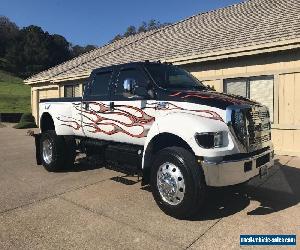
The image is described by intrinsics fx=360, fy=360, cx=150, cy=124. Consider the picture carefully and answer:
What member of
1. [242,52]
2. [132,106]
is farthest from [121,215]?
[242,52]

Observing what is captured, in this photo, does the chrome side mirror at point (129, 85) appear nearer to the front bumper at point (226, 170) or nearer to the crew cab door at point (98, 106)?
the crew cab door at point (98, 106)

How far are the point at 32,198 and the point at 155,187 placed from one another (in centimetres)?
234

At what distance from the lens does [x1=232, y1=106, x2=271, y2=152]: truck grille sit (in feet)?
17.0

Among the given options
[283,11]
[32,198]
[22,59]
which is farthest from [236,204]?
[22,59]

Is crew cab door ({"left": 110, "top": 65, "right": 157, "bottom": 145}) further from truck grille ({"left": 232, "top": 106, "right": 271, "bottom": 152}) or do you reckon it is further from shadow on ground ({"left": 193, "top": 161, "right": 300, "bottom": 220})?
shadow on ground ({"left": 193, "top": 161, "right": 300, "bottom": 220})

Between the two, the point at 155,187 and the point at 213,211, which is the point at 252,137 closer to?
the point at 213,211

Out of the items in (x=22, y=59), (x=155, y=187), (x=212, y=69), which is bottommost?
(x=155, y=187)

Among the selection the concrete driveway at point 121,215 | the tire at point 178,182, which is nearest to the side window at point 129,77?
the tire at point 178,182

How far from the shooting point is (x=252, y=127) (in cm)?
543

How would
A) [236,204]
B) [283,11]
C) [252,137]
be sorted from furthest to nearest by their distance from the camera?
1. [283,11]
2. [236,204]
3. [252,137]

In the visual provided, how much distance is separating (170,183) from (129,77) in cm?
236

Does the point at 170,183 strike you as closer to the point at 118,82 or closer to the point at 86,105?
the point at 118,82

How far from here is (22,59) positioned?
260 feet

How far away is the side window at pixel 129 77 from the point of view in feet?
21.0
